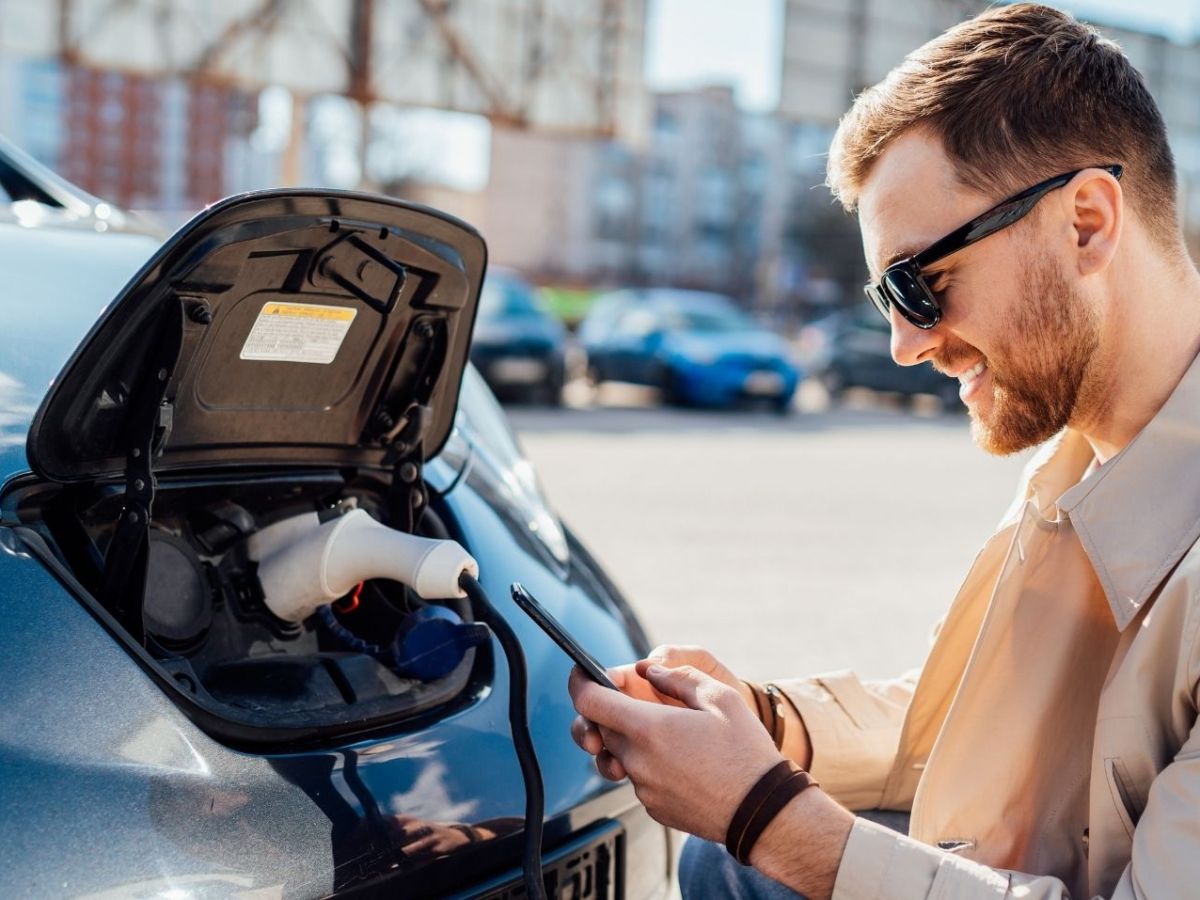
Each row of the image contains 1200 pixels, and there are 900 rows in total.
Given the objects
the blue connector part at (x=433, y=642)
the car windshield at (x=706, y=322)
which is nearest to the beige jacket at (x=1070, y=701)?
the blue connector part at (x=433, y=642)

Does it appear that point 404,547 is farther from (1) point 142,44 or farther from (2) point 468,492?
(1) point 142,44

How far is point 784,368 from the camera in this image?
15.2 m

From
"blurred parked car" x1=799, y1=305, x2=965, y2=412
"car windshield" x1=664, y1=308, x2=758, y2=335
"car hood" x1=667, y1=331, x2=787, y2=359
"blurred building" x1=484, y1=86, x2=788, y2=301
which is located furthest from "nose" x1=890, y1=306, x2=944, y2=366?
"blurred building" x1=484, y1=86, x2=788, y2=301

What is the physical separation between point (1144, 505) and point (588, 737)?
2.33 feet

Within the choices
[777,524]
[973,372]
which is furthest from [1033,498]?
[777,524]

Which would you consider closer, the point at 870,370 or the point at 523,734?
the point at 523,734

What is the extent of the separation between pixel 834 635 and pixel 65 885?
409cm

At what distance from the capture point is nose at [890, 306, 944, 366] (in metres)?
1.71

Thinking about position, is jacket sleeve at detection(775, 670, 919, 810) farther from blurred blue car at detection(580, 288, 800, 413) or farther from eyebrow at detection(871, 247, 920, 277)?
blurred blue car at detection(580, 288, 800, 413)

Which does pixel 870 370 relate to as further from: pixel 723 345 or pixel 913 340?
pixel 913 340

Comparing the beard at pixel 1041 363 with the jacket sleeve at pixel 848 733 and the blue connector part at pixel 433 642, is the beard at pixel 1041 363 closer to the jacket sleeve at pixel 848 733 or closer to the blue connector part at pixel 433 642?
the jacket sleeve at pixel 848 733

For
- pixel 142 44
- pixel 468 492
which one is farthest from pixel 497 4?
pixel 468 492

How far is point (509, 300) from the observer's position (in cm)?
1355

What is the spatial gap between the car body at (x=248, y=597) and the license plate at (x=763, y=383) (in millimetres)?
13035
